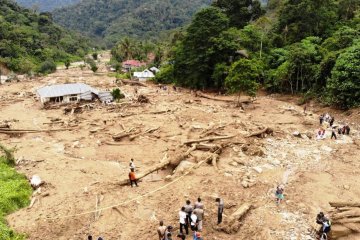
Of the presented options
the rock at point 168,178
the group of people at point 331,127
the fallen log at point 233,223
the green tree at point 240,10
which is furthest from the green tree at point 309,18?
the fallen log at point 233,223

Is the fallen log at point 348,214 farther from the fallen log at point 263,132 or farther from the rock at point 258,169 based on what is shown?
the fallen log at point 263,132

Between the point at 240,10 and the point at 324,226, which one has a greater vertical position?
the point at 240,10

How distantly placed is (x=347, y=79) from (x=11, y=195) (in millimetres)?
30557

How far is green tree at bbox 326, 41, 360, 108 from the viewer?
3269 cm

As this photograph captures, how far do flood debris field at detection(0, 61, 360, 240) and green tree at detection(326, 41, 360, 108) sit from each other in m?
1.79

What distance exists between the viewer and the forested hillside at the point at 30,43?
83675 mm

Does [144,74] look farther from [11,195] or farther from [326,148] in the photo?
[11,195]

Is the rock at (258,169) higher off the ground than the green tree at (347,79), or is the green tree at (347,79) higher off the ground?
the green tree at (347,79)

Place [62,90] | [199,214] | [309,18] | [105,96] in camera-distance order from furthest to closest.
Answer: [309,18] → [62,90] → [105,96] → [199,214]

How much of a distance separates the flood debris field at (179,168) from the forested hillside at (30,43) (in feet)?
169

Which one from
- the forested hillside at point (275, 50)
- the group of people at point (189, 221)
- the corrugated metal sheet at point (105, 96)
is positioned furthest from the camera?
the corrugated metal sheet at point (105, 96)

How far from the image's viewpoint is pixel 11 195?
17344 mm

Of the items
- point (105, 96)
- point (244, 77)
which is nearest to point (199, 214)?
point (244, 77)

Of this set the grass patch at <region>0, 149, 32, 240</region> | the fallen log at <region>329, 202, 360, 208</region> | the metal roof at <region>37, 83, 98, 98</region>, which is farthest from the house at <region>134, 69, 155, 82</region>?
the fallen log at <region>329, 202, 360, 208</region>
